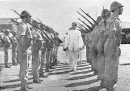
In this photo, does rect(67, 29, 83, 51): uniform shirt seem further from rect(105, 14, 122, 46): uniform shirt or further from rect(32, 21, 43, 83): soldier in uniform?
rect(105, 14, 122, 46): uniform shirt

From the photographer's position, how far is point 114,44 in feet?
23.4

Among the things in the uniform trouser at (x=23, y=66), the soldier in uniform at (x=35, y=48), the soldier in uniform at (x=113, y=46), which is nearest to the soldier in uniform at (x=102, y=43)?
the soldier in uniform at (x=113, y=46)

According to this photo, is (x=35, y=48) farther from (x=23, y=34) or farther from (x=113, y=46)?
(x=113, y=46)

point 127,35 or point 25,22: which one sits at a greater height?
point 127,35

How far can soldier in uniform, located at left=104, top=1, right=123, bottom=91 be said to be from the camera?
7039 millimetres

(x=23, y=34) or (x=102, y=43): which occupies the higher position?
(x=23, y=34)

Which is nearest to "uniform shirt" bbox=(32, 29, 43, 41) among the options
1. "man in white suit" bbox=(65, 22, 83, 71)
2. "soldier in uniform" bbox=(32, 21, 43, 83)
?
"soldier in uniform" bbox=(32, 21, 43, 83)

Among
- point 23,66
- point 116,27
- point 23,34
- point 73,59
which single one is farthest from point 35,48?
point 73,59

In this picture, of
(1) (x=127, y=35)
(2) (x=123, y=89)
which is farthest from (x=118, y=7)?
(1) (x=127, y=35)

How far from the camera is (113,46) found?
7145 mm

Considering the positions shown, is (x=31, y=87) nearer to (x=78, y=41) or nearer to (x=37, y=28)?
(x=37, y=28)

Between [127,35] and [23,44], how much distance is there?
4520 cm

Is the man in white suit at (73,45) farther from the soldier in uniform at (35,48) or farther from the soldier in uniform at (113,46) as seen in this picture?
the soldier in uniform at (113,46)

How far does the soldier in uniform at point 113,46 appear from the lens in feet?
23.1
